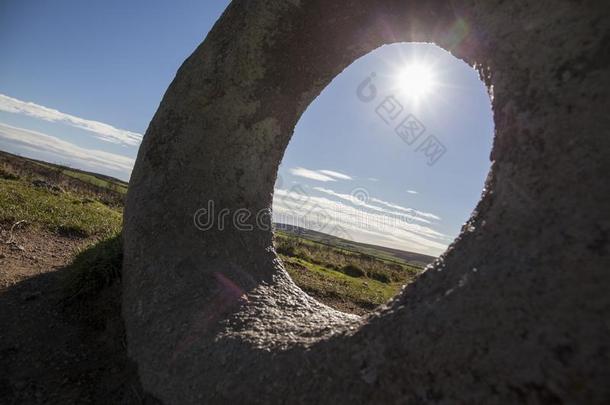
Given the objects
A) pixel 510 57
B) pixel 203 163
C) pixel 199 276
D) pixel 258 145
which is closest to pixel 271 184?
pixel 258 145

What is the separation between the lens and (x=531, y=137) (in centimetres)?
269

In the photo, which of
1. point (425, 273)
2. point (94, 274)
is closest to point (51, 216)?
point (94, 274)

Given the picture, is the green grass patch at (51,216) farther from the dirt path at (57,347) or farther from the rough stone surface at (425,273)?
the rough stone surface at (425,273)

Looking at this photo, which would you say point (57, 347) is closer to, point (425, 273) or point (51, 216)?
point (425, 273)

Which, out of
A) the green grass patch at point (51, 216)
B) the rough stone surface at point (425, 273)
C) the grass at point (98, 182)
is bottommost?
the green grass patch at point (51, 216)

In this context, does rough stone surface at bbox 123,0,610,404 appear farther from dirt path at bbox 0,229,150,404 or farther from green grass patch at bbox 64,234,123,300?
green grass patch at bbox 64,234,123,300

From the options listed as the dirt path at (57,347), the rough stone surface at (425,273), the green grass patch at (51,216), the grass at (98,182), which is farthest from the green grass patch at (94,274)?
the grass at (98,182)

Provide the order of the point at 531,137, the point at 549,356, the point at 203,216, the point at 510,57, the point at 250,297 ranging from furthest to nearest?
the point at 203,216
the point at 250,297
the point at 510,57
the point at 531,137
the point at 549,356

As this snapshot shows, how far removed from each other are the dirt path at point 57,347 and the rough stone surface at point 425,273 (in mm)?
337

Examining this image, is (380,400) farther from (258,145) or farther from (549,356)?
(258,145)

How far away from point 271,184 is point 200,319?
2483mm

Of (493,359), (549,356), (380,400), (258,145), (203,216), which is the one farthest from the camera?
(258,145)

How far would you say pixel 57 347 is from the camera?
4547 mm

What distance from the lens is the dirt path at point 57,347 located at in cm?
390
